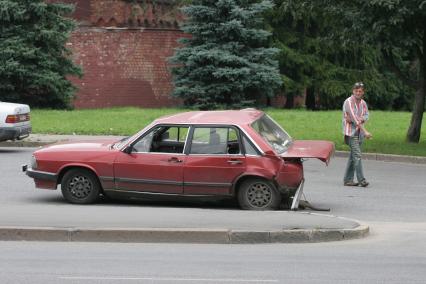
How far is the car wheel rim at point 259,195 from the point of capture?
38.0ft

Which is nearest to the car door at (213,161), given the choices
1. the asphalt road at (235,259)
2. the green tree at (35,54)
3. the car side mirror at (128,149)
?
the asphalt road at (235,259)

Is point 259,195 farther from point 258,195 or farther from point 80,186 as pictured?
point 80,186

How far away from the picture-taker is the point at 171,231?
31.6 feet

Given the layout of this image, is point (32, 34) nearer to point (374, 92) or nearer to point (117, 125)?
point (117, 125)

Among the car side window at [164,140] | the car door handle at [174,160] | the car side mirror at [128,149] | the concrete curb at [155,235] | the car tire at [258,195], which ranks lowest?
the concrete curb at [155,235]

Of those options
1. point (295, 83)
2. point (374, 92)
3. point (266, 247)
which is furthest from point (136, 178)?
point (374, 92)

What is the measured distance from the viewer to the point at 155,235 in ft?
31.6

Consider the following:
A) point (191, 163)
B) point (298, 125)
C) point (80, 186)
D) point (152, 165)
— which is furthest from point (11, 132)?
point (298, 125)

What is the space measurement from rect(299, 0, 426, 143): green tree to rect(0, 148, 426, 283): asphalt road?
23.5 ft

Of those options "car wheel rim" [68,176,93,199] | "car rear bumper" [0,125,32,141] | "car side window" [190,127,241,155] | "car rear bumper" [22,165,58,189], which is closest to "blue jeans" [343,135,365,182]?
"car side window" [190,127,241,155]

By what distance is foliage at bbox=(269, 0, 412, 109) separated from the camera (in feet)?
132

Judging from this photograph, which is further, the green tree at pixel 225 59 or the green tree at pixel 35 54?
the green tree at pixel 225 59

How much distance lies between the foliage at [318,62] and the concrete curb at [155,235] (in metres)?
30.3

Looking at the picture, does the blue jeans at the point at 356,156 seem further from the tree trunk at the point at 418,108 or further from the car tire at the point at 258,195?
the tree trunk at the point at 418,108
